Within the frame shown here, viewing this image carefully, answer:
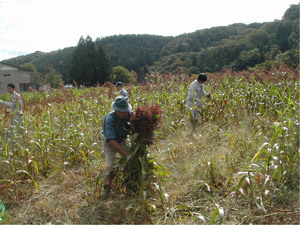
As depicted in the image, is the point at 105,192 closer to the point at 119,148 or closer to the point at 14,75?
the point at 119,148

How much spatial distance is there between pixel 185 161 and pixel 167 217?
1214mm

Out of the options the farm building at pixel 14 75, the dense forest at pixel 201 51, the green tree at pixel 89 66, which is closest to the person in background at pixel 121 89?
the dense forest at pixel 201 51

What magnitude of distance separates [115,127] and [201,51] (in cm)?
5203

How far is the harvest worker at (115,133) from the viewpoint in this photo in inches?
99.6

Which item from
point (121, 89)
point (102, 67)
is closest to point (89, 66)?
point (102, 67)

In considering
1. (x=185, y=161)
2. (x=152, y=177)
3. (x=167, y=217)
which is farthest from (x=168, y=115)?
(x=167, y=217)

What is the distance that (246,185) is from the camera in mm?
2406

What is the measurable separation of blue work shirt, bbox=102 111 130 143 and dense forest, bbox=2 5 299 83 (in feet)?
52.7

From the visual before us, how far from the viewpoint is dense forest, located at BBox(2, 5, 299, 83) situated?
3422 cm

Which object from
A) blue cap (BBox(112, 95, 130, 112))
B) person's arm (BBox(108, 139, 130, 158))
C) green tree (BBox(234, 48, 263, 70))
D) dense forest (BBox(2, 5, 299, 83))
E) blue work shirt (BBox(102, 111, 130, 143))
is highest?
dense forest (BBox(2, 5, 299, 83))

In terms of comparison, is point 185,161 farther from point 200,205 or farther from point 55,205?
point 55,205

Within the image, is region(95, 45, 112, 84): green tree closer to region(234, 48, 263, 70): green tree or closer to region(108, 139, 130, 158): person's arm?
region(234, 48, 263, 70): green tree

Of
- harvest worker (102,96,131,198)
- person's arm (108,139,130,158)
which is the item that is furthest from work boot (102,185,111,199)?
Result: person's arm (108,139,130,158)

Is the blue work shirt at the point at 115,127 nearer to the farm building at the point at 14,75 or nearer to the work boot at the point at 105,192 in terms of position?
the work boot at the point at 105,192
